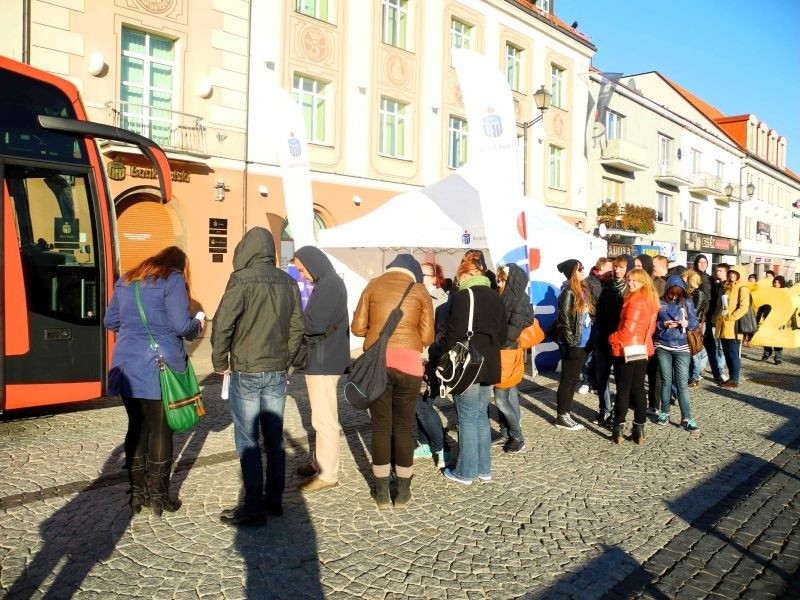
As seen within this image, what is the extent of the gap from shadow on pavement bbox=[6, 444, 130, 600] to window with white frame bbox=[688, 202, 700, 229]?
128ft

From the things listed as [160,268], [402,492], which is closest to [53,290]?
[160,268]

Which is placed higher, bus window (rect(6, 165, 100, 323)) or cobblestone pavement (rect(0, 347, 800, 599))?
bus window (rect(6, 165, 100, 323))

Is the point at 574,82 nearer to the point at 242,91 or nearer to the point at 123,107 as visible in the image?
the point at 242,91

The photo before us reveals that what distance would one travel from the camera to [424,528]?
436cm

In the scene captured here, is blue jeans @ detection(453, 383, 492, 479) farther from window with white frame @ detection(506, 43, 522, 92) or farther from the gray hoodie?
window with white frame @ detection(506, 43, 522, 92)

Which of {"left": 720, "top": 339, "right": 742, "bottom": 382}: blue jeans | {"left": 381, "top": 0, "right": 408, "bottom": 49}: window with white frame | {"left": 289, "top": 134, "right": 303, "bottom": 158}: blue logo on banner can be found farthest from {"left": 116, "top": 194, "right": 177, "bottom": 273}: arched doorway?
{"left": 720, "top": 339, "right": 742, "bottom": 382}: blue jeans

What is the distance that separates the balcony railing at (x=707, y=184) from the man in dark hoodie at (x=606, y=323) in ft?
106

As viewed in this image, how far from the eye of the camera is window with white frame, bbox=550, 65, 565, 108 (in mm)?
26250

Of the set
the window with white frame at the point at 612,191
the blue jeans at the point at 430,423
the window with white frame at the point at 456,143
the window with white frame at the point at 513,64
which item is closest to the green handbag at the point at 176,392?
the blue jeans at the point at 430,423

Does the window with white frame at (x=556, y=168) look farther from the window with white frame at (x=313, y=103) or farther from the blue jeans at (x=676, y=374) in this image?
the blue jeans at (x=676, y=374)

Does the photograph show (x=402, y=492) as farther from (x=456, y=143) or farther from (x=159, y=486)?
(x=456, y=143)

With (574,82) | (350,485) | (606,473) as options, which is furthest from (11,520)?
(574,82)

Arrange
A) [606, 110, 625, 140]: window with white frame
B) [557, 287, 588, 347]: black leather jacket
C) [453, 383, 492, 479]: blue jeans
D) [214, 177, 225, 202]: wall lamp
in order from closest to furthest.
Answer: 1. [453, 383, 492, 479]: blue jeans
2. [557, 287, 588, 347]: black leather jacket
3. [214, 177, 225, 202]: wall lamp
4. [606, 110, 625, 140]: window with white frame

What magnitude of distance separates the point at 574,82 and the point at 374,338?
2541 cm
